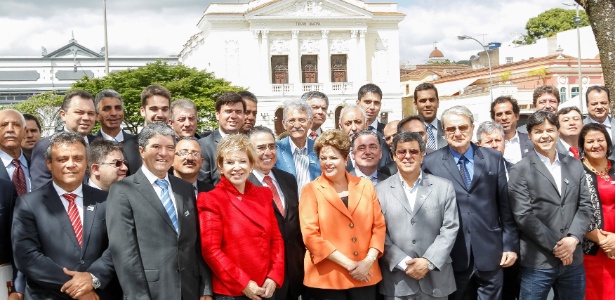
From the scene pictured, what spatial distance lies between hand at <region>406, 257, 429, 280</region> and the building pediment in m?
45.2

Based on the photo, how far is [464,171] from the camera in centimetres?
511

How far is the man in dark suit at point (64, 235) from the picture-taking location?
13.7 ft

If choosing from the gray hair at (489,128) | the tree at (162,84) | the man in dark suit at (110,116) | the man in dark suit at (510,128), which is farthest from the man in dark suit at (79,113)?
the tree at (162,84)

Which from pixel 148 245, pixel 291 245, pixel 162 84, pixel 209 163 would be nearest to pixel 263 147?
pixel 209 163

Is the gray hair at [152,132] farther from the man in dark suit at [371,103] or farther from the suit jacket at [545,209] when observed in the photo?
the man in dark suit at [371,103]

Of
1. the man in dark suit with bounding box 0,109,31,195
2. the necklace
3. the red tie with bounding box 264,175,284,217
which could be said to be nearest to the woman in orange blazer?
the red tie with bounding box 264,175,284,217

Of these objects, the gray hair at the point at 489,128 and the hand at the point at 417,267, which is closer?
the hand at the point at 417,267

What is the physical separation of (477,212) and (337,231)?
121cm

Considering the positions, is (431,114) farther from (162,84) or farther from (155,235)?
(162,84)

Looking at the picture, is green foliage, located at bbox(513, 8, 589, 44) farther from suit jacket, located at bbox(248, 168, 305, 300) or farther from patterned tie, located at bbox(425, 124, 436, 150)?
suit jacket, located at bbox(248, 168, 305, 300)

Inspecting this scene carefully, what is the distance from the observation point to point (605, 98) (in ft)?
23.0

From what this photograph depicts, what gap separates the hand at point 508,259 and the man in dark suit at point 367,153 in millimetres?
1150

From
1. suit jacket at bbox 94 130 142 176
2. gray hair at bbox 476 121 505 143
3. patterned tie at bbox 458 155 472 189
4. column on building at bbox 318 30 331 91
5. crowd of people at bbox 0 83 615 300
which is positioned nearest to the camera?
crowd of people at bbox 0 83 615 300

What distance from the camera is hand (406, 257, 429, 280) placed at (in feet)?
15.0
